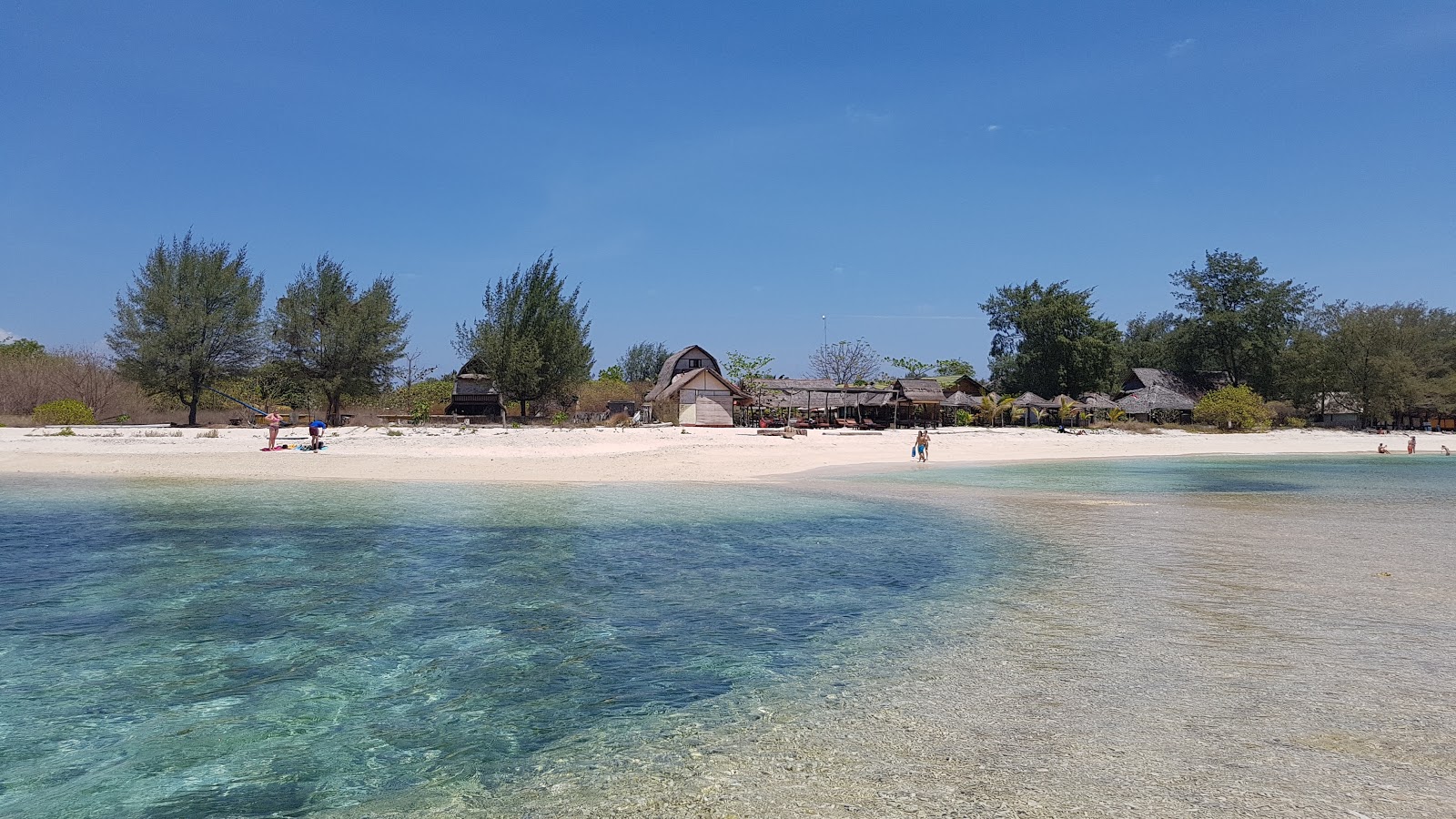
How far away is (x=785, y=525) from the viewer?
14.1m

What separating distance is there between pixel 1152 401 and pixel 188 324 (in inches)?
2357

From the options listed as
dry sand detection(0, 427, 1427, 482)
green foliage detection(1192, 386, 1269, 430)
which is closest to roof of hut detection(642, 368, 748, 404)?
dry sand detection(0, 427, 1427, 482)

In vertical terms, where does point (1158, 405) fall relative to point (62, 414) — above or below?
above

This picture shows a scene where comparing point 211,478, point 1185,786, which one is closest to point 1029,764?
point 1185,786

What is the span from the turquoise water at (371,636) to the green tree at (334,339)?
22.0m

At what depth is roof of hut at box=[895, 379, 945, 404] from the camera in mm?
48750

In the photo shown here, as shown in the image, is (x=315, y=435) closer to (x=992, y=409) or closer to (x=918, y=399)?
(x=918, y=399)

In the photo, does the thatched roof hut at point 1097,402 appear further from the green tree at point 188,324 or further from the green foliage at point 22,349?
the green foliage at point 22,349

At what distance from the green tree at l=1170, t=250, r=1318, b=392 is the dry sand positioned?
28375 millimetres

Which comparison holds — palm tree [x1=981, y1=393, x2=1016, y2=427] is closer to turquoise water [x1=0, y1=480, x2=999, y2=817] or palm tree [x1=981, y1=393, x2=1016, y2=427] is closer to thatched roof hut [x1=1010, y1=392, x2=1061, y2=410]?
thatched roof hut [x1=1010, y1=392, x2=1061, y2=410]

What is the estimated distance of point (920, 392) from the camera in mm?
49250

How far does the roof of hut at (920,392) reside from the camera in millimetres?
48750

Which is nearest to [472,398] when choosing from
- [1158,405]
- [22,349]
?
[22,349]

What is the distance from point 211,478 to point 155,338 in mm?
15824
